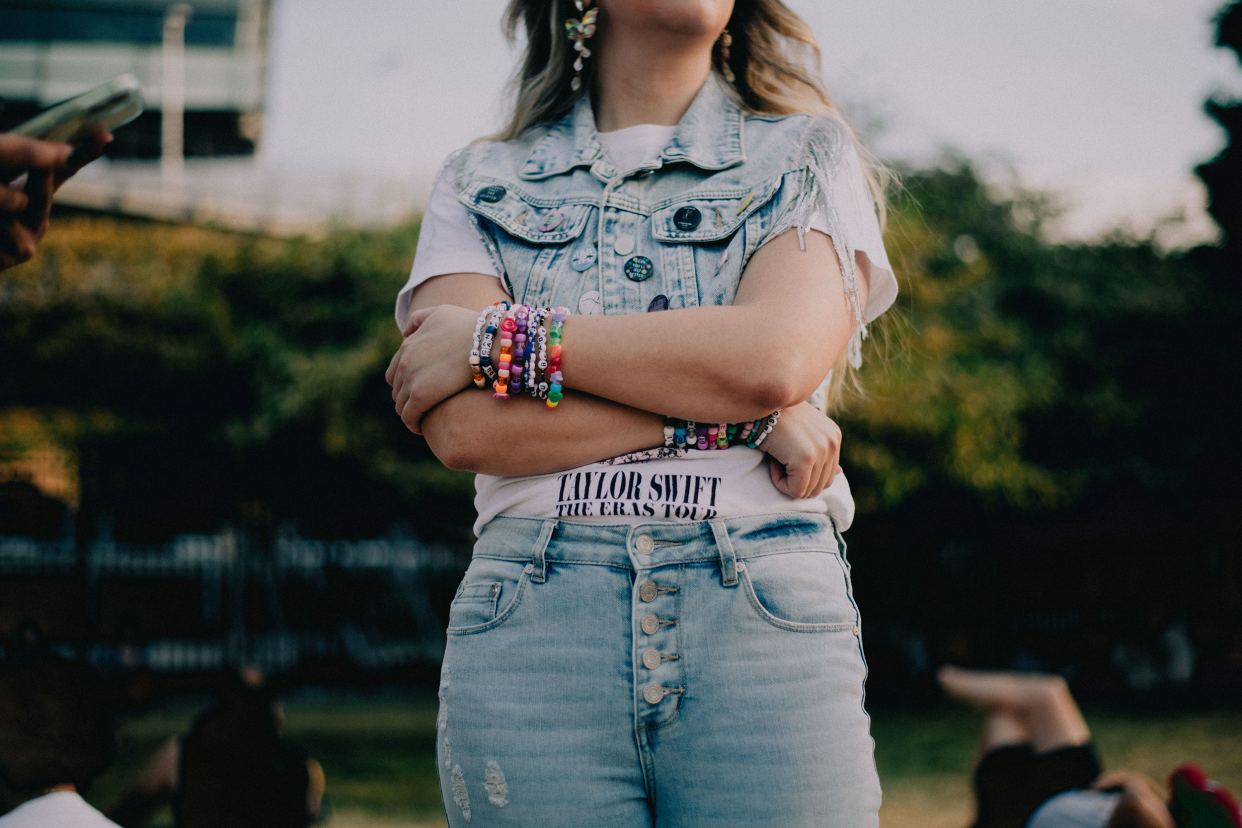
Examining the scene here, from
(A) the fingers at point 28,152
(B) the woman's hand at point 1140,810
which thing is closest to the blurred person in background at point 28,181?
(A) the fingers at point 28,152

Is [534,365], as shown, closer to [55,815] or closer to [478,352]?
[478,352]

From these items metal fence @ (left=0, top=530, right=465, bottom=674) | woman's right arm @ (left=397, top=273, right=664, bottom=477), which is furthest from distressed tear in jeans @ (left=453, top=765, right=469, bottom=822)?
metal fence @ (left=0, top=530, right=465, bottom=674)

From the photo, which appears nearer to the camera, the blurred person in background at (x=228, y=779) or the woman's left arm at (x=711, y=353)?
the woman's left arm at (x=711, y=353)

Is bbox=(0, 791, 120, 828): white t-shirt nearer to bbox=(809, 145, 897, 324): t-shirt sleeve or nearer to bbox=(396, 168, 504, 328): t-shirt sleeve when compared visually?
bbox=(396, 168, 504, 328): t-shirt sleeve

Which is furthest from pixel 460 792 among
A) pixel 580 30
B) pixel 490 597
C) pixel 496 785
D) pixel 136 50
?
pixel 136 50

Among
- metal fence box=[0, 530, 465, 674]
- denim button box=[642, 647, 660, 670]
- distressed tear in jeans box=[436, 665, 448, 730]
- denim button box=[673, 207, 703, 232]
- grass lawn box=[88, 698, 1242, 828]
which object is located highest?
denim button box=[673, 207, 703, 232]

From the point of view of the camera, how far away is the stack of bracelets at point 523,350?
4.46 ft

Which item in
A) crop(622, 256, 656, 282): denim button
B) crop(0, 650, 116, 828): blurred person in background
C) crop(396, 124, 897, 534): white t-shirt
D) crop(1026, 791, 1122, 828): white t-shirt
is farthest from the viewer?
crop(1026, 791, 1122, 828): white t-shirt

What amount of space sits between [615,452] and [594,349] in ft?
0.49

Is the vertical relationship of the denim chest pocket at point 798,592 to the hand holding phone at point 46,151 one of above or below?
below

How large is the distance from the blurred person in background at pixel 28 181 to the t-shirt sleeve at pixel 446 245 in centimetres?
49

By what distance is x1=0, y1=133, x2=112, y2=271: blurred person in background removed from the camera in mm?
1257

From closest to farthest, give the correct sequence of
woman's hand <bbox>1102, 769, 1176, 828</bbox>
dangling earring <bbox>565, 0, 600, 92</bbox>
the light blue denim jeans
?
1. the light blue denim jeans
2. dangling earring <bbox>565, 0, 600, 92</bbox>
3. woman's hand <bbox>1102, 769, 1176, 828</bbox>

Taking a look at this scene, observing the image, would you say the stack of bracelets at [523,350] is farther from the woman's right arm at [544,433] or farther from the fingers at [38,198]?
the fingers at [38,198]
